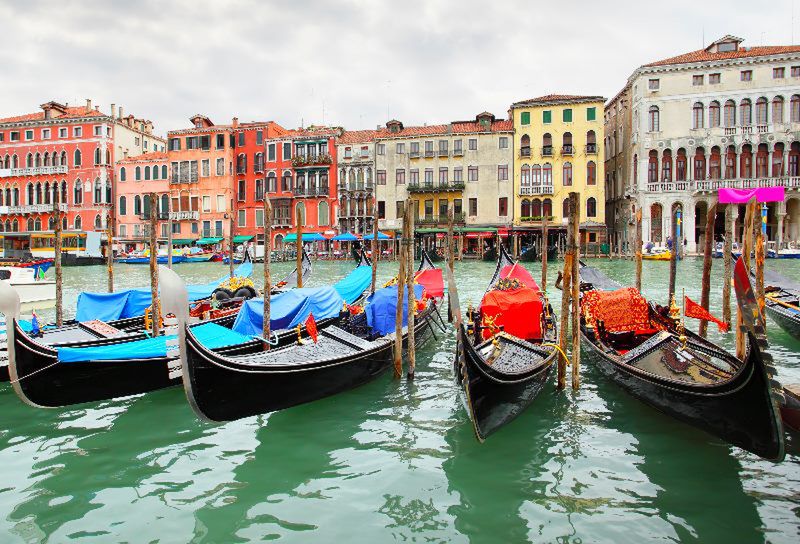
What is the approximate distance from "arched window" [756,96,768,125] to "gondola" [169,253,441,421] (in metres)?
26.7

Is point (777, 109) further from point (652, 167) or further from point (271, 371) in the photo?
point (271, 371)

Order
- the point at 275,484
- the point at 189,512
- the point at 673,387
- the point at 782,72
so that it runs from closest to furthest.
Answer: the point at 189,512 → the point at 275,484 → the point at 673,387 → the point at 782,72

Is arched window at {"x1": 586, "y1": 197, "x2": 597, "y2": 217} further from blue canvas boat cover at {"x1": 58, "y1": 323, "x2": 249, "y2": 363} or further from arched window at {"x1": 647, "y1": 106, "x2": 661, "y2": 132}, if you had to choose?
blue canvas boat cover at {"x1": 58, "y1": 323, "x2": 249, "y2": 363}

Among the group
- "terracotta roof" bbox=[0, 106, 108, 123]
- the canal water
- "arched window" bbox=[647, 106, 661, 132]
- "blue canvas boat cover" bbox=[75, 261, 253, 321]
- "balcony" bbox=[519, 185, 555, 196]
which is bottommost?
the canal water

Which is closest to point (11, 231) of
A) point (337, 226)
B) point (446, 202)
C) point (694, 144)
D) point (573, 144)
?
point (337, 226)

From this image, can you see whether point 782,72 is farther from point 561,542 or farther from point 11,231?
point 11,231

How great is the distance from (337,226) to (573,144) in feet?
43.0

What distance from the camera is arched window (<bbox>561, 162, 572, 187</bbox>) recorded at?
98.6 ft

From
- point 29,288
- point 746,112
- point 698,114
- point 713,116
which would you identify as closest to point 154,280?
point 29,288

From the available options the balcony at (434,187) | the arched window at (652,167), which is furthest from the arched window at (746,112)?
the balcony at (434,187)

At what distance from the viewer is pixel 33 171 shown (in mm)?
35312

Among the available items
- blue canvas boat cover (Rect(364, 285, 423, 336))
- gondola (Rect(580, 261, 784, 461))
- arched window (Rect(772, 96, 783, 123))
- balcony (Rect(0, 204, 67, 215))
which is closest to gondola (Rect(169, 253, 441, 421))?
blue canvas boat cover (Rect(364, 285, 423, 336))

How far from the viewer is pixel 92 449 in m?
4.56

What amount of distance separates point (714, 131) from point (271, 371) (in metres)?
28.0
